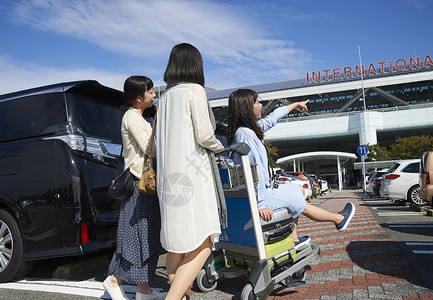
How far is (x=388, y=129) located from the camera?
4356cm

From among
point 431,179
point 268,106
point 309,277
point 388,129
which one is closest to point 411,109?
point 388,129

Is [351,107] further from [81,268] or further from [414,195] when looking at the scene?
[81,268]

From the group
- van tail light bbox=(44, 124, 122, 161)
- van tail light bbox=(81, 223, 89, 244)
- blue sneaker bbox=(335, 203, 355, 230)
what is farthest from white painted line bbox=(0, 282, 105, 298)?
blue sneaker bbox=(335, 203, 355, 230)

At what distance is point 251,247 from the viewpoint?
9.54 feet

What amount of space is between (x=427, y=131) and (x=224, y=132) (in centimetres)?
4724

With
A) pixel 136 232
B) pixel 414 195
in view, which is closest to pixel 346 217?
pixel 136 232

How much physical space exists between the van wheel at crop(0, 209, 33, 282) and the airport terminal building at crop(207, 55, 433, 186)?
3531 centimetres

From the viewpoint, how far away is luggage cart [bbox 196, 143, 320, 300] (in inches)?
105

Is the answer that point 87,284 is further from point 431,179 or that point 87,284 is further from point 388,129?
point 388,129

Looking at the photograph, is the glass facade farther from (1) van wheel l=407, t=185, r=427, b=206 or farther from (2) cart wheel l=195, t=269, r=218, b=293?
(2) cart wheel l=195, t=269, r=218, b=293

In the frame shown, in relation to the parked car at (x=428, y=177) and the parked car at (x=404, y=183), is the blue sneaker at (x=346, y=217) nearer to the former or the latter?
the parked car at (x=428, y=177)

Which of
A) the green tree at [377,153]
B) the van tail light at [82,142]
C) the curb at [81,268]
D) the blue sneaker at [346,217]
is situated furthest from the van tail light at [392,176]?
the green tree at [377,153]

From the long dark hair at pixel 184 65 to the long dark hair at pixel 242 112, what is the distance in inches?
34.2

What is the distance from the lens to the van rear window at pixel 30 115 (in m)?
3.82
